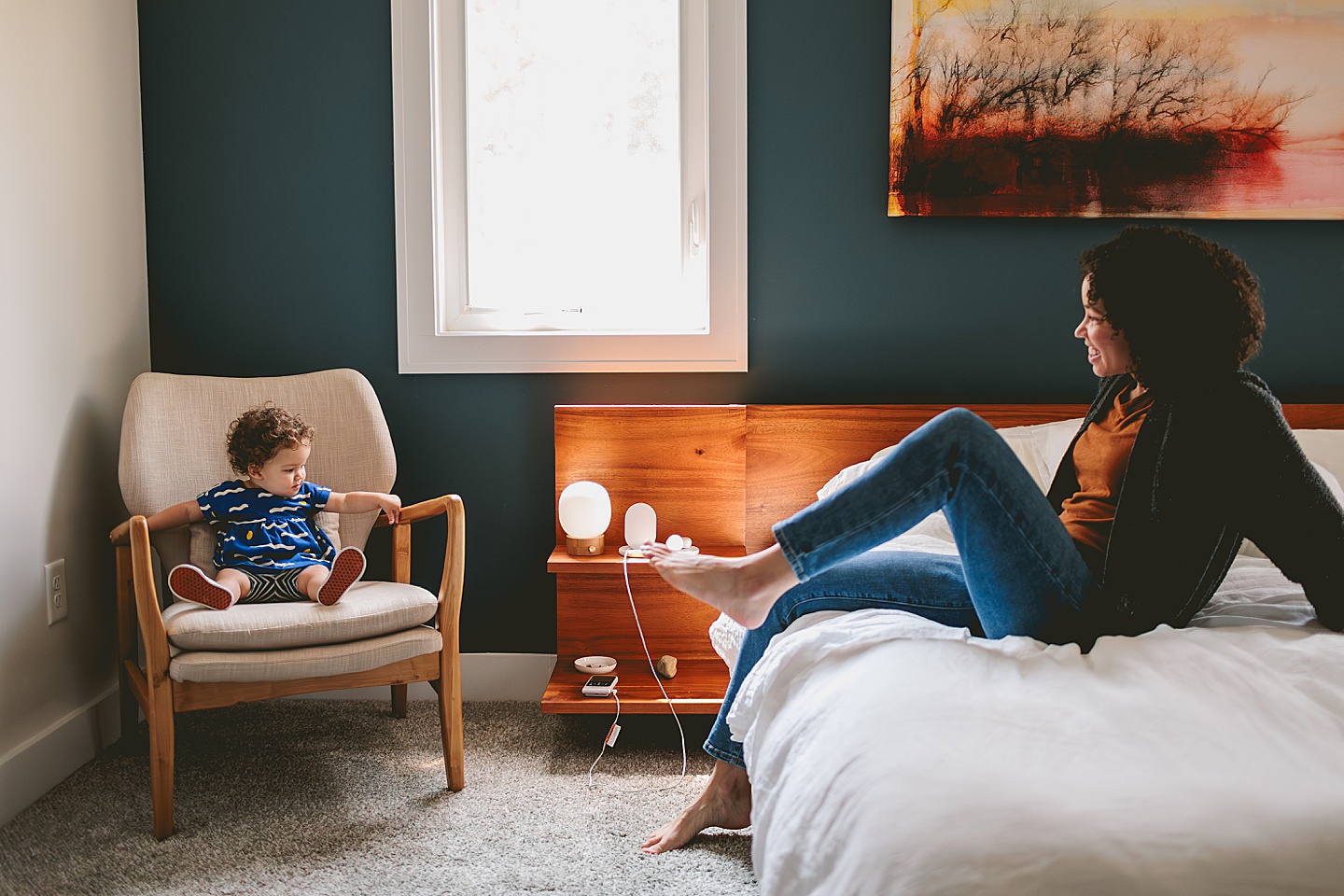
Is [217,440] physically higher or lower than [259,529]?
higher

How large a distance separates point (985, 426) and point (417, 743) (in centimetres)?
158

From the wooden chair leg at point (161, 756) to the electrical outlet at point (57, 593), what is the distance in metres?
0.53

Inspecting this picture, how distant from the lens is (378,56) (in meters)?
2.41

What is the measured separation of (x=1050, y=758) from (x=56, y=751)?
2.09 m

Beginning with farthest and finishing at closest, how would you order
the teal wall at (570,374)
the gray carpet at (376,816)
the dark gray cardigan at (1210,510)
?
the teal wall at (570,374), the gray carpet at (376,816), the dark gray cardigan at (1210,510)

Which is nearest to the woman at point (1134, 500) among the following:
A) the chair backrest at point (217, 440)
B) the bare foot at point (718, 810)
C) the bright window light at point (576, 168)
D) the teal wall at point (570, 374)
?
the bare foot at point (718, 810)

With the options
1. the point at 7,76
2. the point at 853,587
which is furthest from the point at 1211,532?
the point at 7,76

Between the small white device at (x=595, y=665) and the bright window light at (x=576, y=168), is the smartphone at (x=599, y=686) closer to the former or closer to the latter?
the small white device at (x=595, y=665)

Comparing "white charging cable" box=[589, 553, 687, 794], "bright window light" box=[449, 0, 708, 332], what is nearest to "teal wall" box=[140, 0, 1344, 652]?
"bright window light" box=[449, 0, 708, 332]

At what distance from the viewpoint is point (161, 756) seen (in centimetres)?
173

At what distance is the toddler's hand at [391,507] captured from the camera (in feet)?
6.89

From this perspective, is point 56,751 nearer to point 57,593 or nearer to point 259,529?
point 57,593

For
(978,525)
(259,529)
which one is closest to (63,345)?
(259,529)

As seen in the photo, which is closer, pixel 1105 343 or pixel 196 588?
pixel 1105 343
